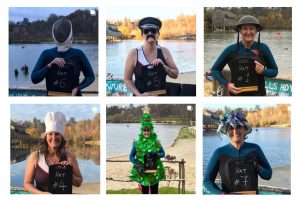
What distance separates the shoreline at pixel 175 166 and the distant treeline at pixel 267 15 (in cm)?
53

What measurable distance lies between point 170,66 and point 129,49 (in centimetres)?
20

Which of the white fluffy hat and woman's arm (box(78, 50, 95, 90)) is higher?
woman's arm (box(78, 50, 95, 90))

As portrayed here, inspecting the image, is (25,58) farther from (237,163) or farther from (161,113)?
(237,163)

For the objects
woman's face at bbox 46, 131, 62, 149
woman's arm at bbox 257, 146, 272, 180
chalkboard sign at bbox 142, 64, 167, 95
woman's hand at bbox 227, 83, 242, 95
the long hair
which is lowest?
woman's arm at bbox 257, 146, 272, 180

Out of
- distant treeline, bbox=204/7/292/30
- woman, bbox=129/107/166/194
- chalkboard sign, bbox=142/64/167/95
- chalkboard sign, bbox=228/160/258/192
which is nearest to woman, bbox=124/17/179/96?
chalkboard sign, bbox=142/64/167/95

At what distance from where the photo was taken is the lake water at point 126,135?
8.27ft

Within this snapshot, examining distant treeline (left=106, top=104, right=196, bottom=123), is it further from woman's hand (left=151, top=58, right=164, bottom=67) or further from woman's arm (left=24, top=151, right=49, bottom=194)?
woman's arm (left=24, top=151, right=49, bottom=194)

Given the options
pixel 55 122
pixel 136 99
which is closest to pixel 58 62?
pixel 55 122

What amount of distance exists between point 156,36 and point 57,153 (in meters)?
0.68

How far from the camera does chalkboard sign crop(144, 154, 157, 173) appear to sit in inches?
98.7

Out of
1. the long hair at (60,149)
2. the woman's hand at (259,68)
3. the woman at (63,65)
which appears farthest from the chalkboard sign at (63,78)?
the woman's hand at (259,68)

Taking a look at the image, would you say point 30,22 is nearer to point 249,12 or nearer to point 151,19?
point 151,19

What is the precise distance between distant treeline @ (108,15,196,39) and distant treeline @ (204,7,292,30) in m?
0.07

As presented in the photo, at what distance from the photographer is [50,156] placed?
2525mm
